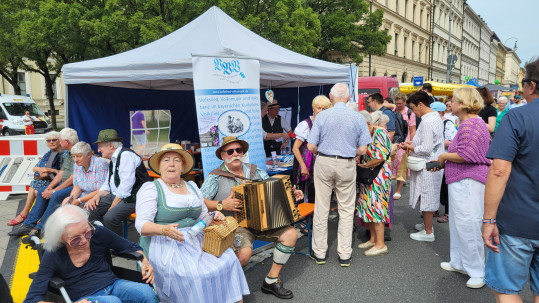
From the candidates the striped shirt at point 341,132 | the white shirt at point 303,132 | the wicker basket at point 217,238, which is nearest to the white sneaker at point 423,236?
the striped shirt at point 341,132

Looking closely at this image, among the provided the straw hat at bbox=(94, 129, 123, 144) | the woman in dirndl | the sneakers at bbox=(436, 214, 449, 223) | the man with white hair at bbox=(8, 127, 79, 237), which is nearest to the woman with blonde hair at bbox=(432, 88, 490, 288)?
the sneakers at bbox=(436, 214, 449, 223)

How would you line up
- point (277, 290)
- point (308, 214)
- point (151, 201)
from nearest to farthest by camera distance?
point (151, 201) → point (277, 290) → point (308, 214)

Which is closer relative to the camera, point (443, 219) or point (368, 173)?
point (368, 173)

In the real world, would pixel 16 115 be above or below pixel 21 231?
above

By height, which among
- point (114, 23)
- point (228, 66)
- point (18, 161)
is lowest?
point (18, 161)

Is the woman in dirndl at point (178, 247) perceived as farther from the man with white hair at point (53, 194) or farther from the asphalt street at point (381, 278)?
the man with white hair at point (53, 194)

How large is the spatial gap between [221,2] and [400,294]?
490 inches

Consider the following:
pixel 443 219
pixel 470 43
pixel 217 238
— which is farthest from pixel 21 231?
pixel 470 43

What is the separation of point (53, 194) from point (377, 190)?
3978 millimetres

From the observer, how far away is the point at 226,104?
408 centimetres

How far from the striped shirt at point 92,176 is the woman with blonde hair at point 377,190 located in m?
2.99

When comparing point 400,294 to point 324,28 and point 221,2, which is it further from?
point 324,28

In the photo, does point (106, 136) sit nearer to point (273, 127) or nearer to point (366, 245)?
point (366, 245)

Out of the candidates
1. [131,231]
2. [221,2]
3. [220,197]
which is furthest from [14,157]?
[221,2]
